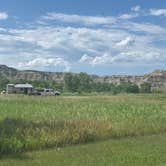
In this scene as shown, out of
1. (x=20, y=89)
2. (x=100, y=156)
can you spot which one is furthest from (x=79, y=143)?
(x=20, y=89)

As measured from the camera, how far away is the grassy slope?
13789 millimetres

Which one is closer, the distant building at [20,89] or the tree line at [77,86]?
the distant building at [20,89]

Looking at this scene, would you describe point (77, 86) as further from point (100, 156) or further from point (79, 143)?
point (100, 156)

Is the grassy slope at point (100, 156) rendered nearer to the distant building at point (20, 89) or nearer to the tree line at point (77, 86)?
the distant building at point (20, 89)

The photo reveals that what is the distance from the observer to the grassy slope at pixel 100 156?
1379 centimetres

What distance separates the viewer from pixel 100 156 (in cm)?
1509

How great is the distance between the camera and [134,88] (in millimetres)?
176625

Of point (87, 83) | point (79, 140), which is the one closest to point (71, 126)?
point (79, 140)

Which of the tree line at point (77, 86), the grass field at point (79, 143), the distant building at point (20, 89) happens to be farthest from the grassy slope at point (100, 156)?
the tree line at point (77, 86)

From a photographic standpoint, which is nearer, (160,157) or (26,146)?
(160,157)

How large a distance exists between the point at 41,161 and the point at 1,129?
3.73 meters

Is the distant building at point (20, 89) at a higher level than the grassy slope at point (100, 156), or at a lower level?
higher

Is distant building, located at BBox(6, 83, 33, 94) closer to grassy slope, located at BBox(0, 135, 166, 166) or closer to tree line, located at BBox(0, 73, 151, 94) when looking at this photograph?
tree line, located at BBox(0, 73, 151, 94)

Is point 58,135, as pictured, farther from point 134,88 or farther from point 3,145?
point 134,88
